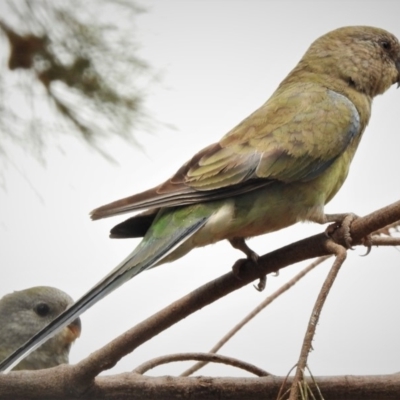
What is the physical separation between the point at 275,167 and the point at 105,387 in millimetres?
690

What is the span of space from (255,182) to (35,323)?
44.7 inches

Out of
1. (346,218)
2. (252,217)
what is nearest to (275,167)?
(252,217)

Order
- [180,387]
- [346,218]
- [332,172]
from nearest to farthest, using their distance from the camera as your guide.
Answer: [180,387]
[346,218]
[332,172]

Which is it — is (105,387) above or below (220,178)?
below

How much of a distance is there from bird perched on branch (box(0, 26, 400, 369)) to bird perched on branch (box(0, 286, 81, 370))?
0.82 meters

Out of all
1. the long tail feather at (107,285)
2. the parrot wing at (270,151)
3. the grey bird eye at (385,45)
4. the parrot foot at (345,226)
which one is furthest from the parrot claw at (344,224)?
the grey bird eye at (385,45)

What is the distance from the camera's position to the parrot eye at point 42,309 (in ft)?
8.55

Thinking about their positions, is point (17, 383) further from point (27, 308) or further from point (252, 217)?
point (27, 308)

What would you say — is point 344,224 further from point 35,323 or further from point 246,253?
point 35,323

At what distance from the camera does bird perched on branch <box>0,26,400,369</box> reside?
170cm

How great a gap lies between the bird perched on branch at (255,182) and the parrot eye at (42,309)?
869mm

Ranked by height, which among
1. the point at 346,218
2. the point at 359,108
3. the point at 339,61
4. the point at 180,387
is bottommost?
the point at 180,387

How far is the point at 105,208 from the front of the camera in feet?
5.13

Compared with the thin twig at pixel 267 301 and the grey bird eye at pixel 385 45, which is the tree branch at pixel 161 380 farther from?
the grey bird eye at pixel 385 45
